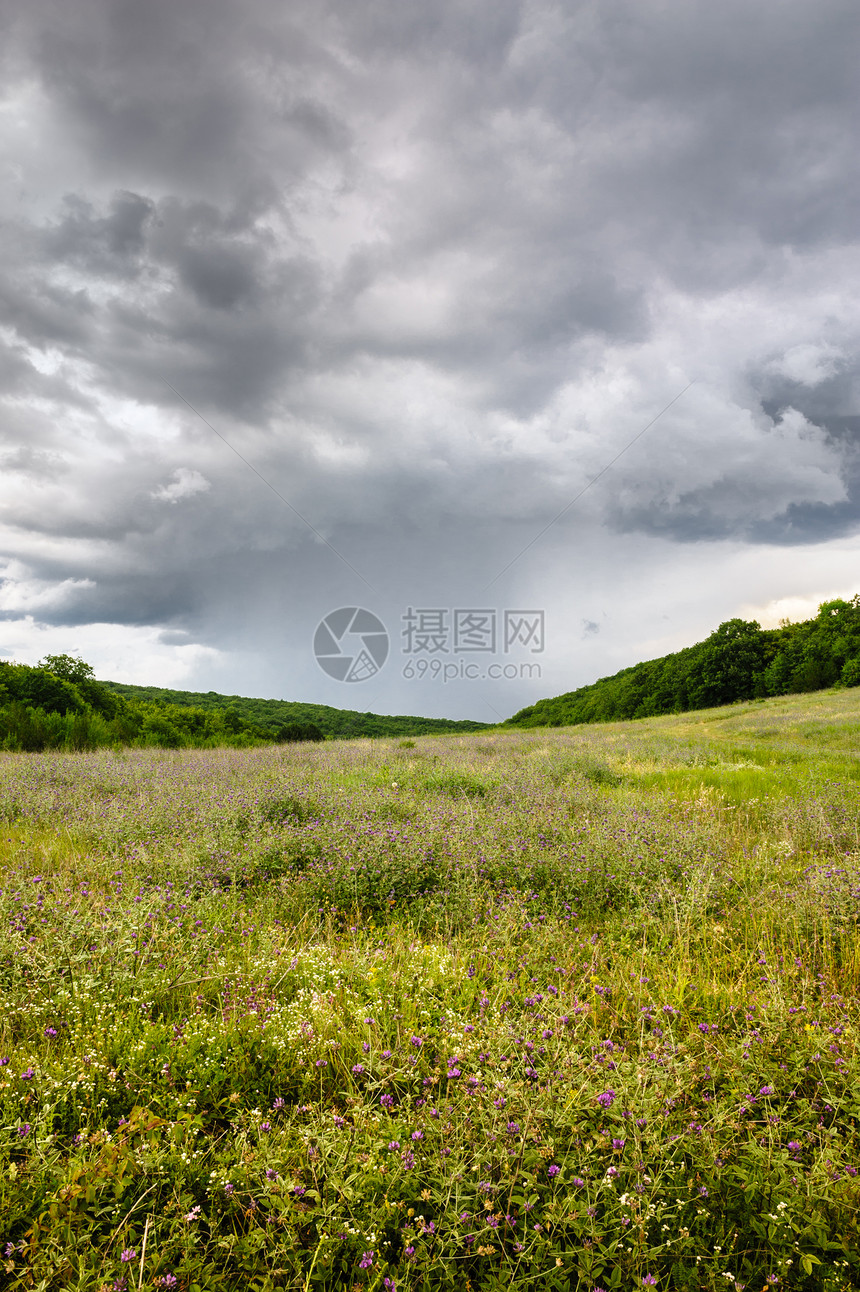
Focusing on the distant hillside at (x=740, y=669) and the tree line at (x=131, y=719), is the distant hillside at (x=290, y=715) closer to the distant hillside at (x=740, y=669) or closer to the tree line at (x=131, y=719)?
the tree line at (x=131, y=719)

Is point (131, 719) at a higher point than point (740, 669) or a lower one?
lower

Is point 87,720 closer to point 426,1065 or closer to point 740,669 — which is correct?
point 426,1065

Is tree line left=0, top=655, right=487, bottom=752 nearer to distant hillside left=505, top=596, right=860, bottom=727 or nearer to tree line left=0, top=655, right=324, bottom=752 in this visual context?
tree line left=0, top=655, right=324, bottom=752

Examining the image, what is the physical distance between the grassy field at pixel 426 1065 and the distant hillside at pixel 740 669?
Result: 53.2 meters

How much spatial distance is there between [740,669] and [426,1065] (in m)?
65.0

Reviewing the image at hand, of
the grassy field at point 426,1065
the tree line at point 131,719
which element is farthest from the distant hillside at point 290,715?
the grassy field at point 426,1065

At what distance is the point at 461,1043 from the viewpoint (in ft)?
8.27

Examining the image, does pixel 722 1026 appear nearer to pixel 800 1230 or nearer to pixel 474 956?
pixel 800 1230

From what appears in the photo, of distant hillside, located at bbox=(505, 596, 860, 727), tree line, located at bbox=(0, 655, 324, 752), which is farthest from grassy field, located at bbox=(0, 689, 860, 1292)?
distant hillside, located at bbox=(505, 596, 860, 727)

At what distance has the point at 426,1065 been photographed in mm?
2406

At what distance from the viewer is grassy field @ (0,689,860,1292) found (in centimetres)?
178

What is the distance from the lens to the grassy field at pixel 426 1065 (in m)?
1.78

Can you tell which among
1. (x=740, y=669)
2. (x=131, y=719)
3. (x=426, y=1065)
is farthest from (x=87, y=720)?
(x=740, y=669)

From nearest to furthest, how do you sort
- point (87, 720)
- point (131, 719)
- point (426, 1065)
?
point (426, 1065) < point (87, 720) < point (131, 719)
